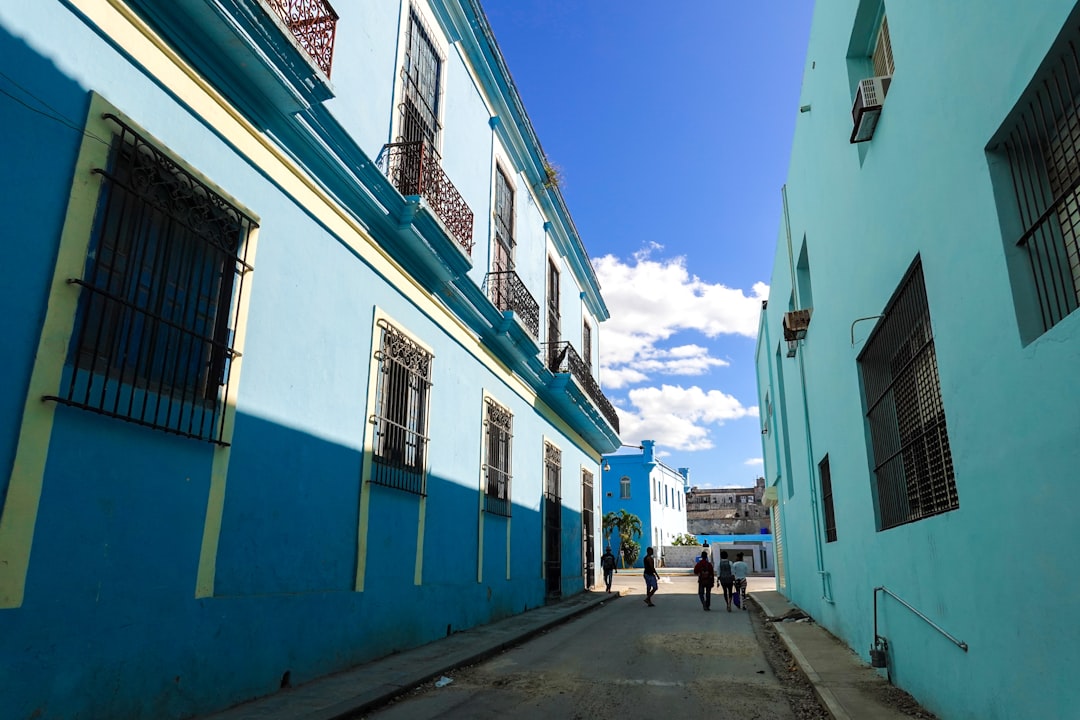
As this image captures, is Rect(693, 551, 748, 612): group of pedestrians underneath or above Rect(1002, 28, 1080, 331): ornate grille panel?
underneath

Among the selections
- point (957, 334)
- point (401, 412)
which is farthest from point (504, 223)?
point (957, 334)

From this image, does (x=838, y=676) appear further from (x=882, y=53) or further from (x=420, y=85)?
(x=420, y=85)

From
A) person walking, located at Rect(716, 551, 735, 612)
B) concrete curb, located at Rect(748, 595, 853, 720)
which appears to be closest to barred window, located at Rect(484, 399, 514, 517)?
concrete curb, located at Rect(748, 595, 853, 720)

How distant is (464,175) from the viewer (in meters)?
11.3

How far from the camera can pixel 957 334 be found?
15.0ft

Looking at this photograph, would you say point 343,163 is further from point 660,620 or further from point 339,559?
point 660,620

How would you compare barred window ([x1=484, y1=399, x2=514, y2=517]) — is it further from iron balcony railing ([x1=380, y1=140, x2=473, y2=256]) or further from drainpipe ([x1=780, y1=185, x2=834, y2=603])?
drainpipe ([x1=780, y1=185, x2=834, y2=603])

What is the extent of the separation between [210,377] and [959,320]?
A: 5.31 m

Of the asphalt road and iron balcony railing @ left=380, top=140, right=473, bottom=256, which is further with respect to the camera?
iron balcony railing @ left=380, top=140, right=473, bottom=256

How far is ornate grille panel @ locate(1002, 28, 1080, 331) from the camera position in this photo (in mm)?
3203

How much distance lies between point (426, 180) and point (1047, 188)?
274 inches

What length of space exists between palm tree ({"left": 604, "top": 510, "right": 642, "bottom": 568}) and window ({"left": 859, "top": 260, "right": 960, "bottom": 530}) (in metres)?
34.6

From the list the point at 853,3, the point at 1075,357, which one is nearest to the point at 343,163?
the point at 853,3

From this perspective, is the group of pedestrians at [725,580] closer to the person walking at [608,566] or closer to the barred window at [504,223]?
the person walking at [608,566]
